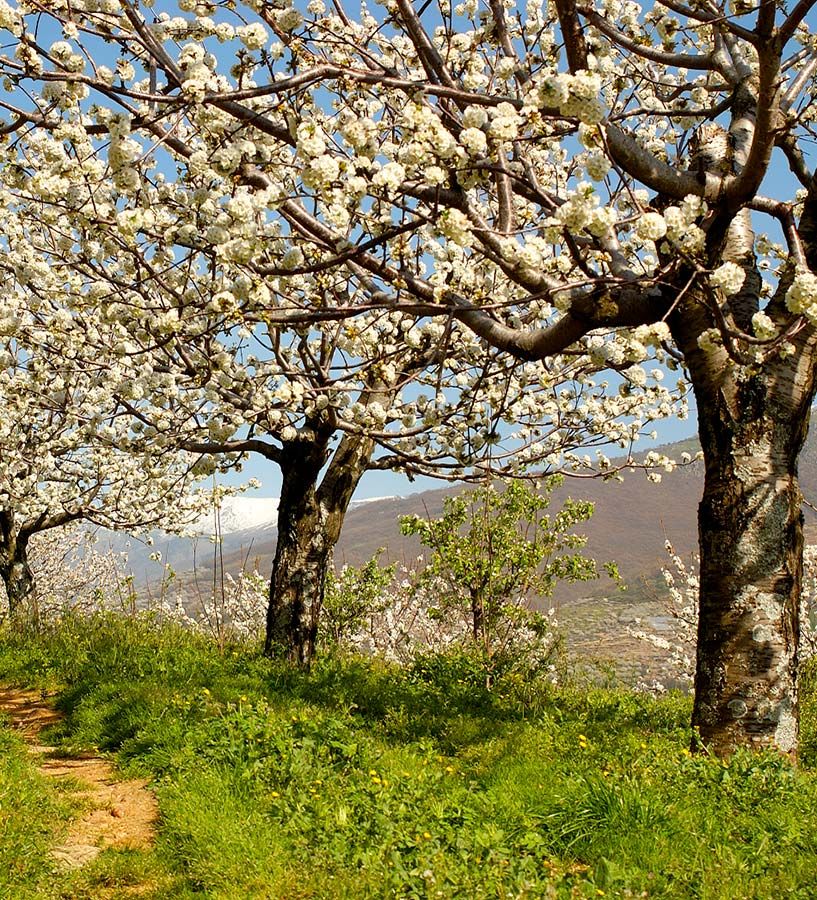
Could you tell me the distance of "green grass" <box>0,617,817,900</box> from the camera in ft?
14.4

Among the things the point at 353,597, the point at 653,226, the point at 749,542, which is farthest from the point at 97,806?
the point at 353,597

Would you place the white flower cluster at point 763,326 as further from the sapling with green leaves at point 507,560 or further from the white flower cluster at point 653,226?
the sapling with green leaves at point 507,560

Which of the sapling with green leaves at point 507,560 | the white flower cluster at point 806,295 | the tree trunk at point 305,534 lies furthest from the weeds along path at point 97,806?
the sapling with green leaves at point 507,560

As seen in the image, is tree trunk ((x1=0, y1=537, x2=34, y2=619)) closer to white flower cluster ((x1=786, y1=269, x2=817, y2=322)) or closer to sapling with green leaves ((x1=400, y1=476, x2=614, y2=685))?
sapling with green leaves ((x1=400, y1=476, x2=614, y2=685))

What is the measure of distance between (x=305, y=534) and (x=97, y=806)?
18.0 ft

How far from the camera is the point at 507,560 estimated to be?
1307 cm

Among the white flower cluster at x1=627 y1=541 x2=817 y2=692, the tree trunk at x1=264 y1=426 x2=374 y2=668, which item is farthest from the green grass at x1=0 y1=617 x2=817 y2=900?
the white flower cluster at x1=627 y1=541 x2=817 y2=692

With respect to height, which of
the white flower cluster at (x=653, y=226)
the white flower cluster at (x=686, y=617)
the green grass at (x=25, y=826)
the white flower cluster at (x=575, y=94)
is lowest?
the white flower cluster at (x=686, y=617)

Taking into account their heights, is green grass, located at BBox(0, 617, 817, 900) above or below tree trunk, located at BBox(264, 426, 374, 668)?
below

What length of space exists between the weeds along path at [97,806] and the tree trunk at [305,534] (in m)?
3.56

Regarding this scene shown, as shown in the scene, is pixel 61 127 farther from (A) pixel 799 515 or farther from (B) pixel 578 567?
(B) pixel 578 567

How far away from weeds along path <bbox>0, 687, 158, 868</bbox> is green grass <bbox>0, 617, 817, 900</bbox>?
183 millimetres

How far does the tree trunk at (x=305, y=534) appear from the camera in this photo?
11.0m

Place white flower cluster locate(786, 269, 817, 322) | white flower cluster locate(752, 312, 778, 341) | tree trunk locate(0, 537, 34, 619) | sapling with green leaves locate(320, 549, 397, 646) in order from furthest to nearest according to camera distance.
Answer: sapling with green leaves locate(320, 549, 397, 646) → tree trunk locate(0, 537, 34, 619) → white flower cluster locate(752, 312, 778, 341) → white flower cluster locate(786, 269, 817, 322)
